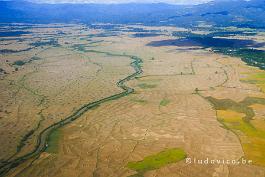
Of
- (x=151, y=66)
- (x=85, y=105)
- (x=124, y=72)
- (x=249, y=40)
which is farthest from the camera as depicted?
(x=249, y=40)

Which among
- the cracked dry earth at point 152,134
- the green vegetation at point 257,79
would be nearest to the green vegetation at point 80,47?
the cracked dry earth at point 152,134

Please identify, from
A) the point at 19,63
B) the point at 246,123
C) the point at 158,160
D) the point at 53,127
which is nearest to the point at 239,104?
the point at 246,123

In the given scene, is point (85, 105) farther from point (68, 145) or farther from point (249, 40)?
point (249, 40)

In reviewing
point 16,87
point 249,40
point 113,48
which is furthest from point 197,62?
point 249,40

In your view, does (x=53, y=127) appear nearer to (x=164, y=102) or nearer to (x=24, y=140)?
(x=24, y=140)

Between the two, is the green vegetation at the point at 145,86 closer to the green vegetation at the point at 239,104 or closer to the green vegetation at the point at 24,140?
the green vegetation at the point at 239,104

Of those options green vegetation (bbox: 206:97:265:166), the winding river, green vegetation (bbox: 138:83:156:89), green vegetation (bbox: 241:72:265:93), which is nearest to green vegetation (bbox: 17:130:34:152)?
the winding river
